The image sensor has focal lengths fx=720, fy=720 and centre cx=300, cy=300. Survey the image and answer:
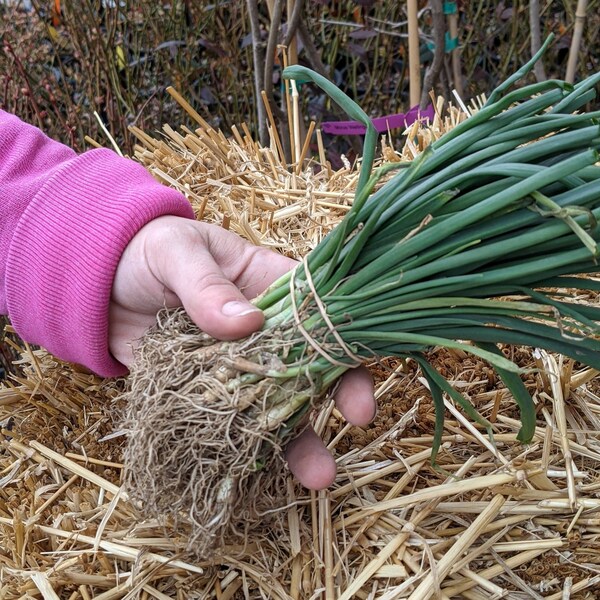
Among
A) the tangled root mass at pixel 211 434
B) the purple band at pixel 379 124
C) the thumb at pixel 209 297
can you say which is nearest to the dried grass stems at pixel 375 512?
the tangled root mass at pixel 211 434

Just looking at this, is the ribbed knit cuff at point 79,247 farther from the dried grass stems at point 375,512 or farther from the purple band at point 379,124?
the purple band at point 379,124

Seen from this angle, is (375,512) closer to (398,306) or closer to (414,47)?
(398,306)

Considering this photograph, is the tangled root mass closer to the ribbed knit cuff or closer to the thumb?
the thumb

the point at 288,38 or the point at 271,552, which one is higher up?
the point at 288,38

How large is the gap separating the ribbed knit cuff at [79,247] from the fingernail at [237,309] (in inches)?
8.4

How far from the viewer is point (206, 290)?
875 millimetres

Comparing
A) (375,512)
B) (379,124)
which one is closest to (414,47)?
(379,124)

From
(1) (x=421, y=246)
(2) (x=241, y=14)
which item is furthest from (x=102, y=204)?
(2) (x=241, y=14)

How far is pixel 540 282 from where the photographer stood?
2.57 feet

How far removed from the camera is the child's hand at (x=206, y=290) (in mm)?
860

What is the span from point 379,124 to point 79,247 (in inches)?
28.2

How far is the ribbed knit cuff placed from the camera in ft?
3.21

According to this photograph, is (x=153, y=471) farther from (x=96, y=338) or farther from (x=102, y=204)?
(x=102, y=204)

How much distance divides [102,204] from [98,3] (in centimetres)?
212
